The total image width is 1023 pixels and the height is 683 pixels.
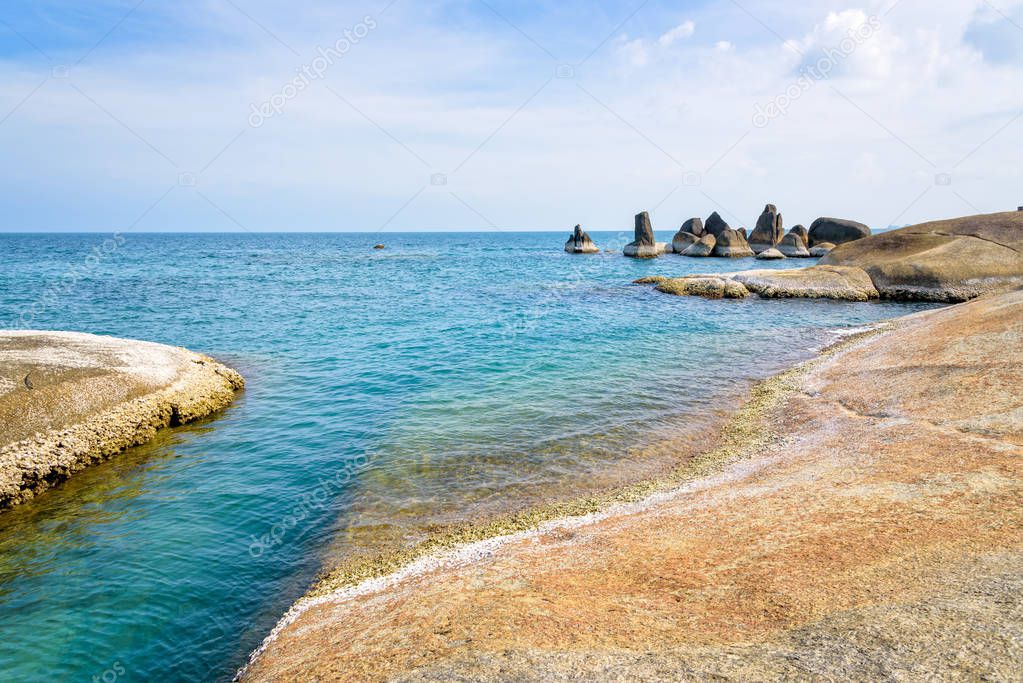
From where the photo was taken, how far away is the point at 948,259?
37875mm

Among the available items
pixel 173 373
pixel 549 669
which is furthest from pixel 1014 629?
pixel 173 373

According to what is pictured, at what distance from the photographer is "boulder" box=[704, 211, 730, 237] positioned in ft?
293

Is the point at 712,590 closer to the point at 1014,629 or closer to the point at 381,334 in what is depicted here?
the point at 1014,629

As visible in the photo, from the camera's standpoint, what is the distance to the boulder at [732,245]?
81.8 metres

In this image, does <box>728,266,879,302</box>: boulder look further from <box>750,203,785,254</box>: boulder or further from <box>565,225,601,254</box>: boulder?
<box>565,225,601,254</box>: boulder

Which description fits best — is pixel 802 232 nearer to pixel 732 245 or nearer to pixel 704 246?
pixel 732 245

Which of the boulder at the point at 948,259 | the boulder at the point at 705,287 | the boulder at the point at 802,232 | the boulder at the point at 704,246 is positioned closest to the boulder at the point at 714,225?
the boulder at the point at 704,246

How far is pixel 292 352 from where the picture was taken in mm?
25078

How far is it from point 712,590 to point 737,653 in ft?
4.65

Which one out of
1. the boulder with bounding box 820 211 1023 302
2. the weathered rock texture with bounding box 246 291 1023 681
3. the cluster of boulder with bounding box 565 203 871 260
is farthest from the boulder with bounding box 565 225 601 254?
the weathered rock texture with bounding box 246 291 1023 681

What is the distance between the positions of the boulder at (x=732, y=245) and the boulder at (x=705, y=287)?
136 feet

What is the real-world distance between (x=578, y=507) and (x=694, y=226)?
8960 cm

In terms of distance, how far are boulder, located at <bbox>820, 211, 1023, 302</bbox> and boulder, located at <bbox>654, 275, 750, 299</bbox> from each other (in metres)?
9.47

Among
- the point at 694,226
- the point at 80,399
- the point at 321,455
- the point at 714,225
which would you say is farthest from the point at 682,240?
the point at 80,399
